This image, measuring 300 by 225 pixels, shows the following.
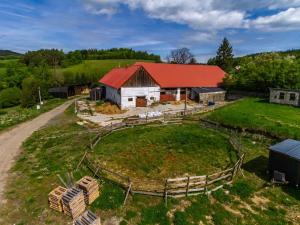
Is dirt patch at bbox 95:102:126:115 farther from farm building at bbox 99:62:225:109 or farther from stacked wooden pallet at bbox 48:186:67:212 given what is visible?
stacked wooden pallet at bbox 48:186:67:212

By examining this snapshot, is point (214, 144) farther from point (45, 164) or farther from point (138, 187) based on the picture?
point (45, 164)

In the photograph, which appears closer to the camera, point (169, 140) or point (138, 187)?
point (138, 187)

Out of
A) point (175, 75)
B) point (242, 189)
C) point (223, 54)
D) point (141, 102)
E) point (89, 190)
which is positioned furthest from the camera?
point (223, 54)

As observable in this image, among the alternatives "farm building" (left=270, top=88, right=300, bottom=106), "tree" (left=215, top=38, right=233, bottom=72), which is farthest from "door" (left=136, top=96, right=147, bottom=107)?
"tree" (left=215, top=38, right=233, bottom=72)

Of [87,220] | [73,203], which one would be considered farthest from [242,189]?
[73,203]

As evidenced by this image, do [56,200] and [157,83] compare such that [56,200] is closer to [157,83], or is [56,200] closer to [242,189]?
[242,189]

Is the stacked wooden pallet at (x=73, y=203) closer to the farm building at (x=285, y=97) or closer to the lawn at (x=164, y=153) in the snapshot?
the lawn at (x=164, y=153)

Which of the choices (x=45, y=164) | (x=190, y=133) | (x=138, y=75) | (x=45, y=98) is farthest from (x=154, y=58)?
(x=45, y=164)
